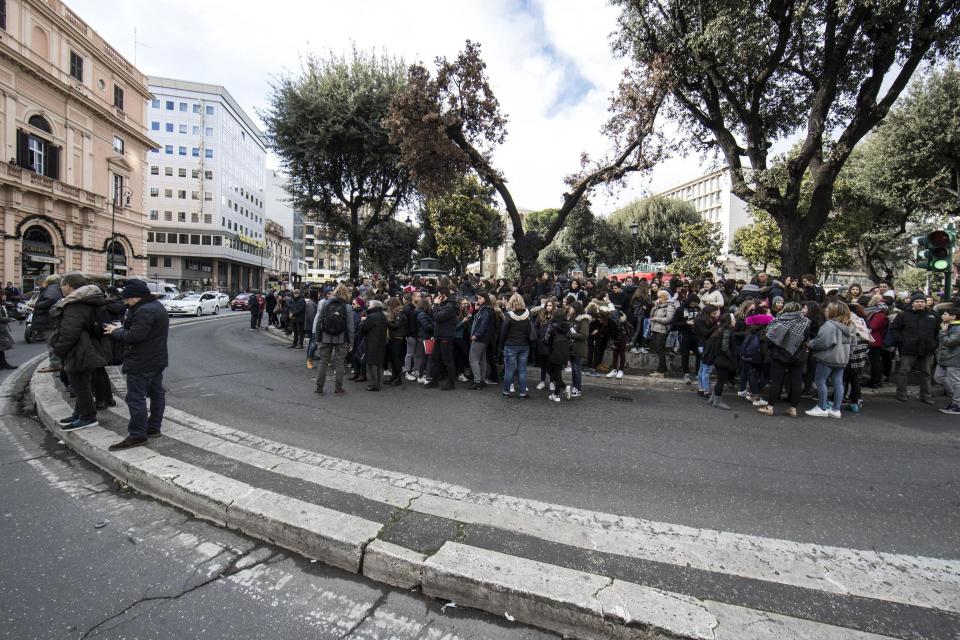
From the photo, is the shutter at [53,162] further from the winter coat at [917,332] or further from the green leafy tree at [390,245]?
the winter coat at [917,332]

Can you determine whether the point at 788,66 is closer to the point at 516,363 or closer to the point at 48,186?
the point at 516,363

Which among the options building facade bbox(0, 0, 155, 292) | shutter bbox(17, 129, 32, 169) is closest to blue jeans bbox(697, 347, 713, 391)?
building facade bbox(0, 0, 155, 292)

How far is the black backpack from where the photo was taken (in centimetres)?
712

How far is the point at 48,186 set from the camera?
2759 cm

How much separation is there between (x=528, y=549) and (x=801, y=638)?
1452 mm

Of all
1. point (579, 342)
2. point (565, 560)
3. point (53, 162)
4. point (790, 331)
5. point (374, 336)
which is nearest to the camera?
point (565, 560)

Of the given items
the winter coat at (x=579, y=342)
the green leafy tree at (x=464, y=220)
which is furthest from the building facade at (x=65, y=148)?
the winter coat at (x=579, y=342)

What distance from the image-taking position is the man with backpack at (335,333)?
23.5 feet

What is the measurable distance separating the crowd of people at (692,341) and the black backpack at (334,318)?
0.06ft

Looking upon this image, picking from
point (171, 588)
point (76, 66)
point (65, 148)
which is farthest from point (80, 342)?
point (76, 66)

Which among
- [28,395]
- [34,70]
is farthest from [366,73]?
[34,70]

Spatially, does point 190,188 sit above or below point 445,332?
Answer: above

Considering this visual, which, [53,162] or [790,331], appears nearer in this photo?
[790,331]

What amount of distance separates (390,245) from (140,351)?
39255mm
